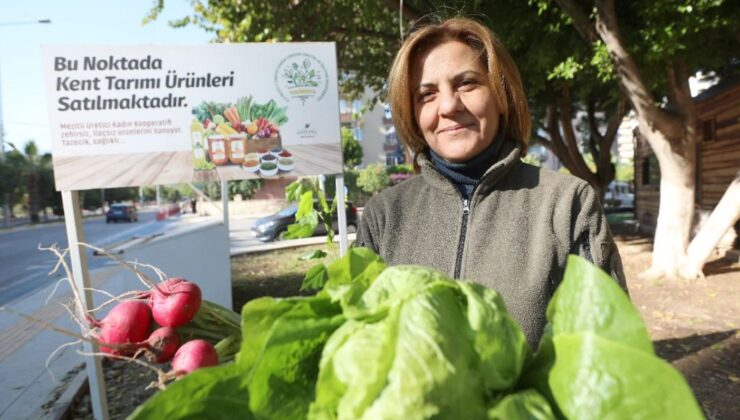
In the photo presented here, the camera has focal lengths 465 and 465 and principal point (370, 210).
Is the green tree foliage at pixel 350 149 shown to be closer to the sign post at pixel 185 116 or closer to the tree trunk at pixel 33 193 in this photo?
the tree trunk at pixel 33 193

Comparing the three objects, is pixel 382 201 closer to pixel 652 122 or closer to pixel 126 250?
pixel 126 250

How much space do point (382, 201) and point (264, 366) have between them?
129 centimetres

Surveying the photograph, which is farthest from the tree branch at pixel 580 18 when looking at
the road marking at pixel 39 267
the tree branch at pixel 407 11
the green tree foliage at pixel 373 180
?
the green tree foliage at pixel 373 180

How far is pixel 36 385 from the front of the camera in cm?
519

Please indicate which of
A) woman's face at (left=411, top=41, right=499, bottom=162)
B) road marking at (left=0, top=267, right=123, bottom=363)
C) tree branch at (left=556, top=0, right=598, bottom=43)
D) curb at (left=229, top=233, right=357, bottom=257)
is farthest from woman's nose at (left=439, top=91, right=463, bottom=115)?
curb at (left=229, top=233, right=357, bottom=257)

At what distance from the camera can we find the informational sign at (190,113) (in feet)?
11.8

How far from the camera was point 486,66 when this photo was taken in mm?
Result: 1669

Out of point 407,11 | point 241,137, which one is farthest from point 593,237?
point 407,11

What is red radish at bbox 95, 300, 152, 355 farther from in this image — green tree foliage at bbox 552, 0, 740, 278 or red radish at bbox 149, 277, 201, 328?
green tree foliage at bbox 552, 0, 740, 278

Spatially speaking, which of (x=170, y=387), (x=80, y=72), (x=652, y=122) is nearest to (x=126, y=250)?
(x=80, y=72)

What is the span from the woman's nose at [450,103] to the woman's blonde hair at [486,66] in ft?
0.45

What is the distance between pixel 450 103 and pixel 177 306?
3.52 feet

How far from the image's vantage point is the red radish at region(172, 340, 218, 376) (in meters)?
0.91

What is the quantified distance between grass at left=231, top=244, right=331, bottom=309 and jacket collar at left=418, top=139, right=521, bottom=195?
6.74 meters
